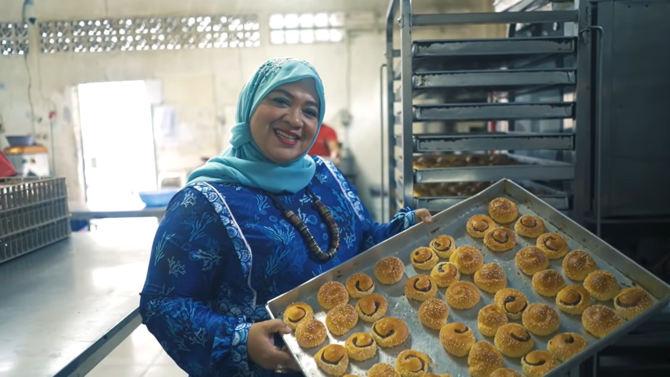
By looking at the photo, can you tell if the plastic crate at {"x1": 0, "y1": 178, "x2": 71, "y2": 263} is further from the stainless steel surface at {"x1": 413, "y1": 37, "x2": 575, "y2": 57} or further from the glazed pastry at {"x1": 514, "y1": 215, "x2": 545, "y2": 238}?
the glazed pastry at {"x1": 514, "y1": 215, "x2": 545, "y2": 238}

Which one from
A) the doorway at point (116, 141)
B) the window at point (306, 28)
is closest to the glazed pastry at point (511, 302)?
the window at point (306, 28)

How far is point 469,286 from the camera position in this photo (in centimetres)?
137

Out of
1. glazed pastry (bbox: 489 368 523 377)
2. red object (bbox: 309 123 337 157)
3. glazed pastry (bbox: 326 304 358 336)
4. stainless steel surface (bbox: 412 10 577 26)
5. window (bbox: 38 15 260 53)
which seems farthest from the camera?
window (bbox: 38 15 260 53)

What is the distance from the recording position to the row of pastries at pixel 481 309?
1139 millimetres

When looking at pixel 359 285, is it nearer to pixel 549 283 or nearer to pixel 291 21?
pixel 549 283

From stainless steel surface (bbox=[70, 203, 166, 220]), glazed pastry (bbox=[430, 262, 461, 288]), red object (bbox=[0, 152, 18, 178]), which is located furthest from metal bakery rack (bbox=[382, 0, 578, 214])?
stainless steel surface (bbox=[70, 203, 166, 220])

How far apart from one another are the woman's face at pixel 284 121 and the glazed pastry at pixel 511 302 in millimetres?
717

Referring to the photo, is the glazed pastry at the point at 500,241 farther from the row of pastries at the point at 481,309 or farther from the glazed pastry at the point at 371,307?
the glazed pastry at the point at 371,307

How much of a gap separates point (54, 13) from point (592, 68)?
19.7 feet

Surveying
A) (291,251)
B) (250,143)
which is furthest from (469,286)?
(250,143)

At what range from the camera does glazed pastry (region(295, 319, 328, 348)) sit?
1.18 meters

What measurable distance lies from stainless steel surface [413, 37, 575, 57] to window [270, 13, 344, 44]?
4.01m

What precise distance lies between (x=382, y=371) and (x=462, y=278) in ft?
1.57

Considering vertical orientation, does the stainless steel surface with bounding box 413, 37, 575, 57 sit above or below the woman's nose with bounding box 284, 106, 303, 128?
above
